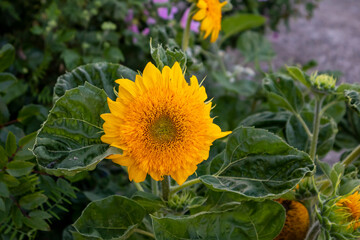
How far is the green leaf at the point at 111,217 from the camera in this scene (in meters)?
0.61

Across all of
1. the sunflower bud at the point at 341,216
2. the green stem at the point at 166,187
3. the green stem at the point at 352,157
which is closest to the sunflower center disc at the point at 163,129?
the green stem at the point at 166,187

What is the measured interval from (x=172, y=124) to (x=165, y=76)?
0.06 metres

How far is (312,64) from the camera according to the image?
120cm

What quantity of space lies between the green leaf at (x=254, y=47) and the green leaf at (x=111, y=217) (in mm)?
819

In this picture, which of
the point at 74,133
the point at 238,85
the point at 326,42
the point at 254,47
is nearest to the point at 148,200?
the point at 74,133

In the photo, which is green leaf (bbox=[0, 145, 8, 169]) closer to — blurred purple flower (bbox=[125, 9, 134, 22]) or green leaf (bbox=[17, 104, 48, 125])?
green leaf (bbox=[17, 104, 48, 125])

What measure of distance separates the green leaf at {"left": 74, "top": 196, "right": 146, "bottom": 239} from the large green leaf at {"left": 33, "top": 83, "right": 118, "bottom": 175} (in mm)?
101

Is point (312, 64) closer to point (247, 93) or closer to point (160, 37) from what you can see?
point (247, 93)

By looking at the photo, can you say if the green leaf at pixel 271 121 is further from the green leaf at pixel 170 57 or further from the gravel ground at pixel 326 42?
the gravel ground at pixel 326 42

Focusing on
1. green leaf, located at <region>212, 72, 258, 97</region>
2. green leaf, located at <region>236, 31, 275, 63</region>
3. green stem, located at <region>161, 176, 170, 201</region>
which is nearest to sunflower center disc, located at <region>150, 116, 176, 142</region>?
green stem, located at <region>161, 176, 170, 201</region>

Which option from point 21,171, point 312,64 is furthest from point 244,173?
point 312,64

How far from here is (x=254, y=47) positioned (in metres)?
1.36

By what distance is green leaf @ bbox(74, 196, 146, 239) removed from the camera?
61cm

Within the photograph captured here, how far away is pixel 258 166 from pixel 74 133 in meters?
0.24
